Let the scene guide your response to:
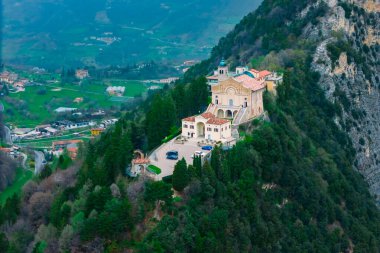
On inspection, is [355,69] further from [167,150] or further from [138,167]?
[138,167]

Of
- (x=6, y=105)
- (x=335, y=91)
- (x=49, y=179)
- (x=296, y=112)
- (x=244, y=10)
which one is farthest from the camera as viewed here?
(x=244, y=10)

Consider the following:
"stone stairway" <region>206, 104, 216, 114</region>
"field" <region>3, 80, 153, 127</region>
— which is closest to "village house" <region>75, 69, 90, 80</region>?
"field" <region>3, 80, 153, 127</region>

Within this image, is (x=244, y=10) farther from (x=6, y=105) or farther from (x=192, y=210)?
(x=192, y=210)

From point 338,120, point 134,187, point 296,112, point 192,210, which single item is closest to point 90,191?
point 134,187

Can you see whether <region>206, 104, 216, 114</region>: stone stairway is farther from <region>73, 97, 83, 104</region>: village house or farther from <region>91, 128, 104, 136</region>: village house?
<region>73, 97, 83, 104</region>: village house

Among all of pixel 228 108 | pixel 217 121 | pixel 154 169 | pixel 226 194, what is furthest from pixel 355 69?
pixel 226 194

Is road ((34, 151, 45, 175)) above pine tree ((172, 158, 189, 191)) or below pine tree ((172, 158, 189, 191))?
above
